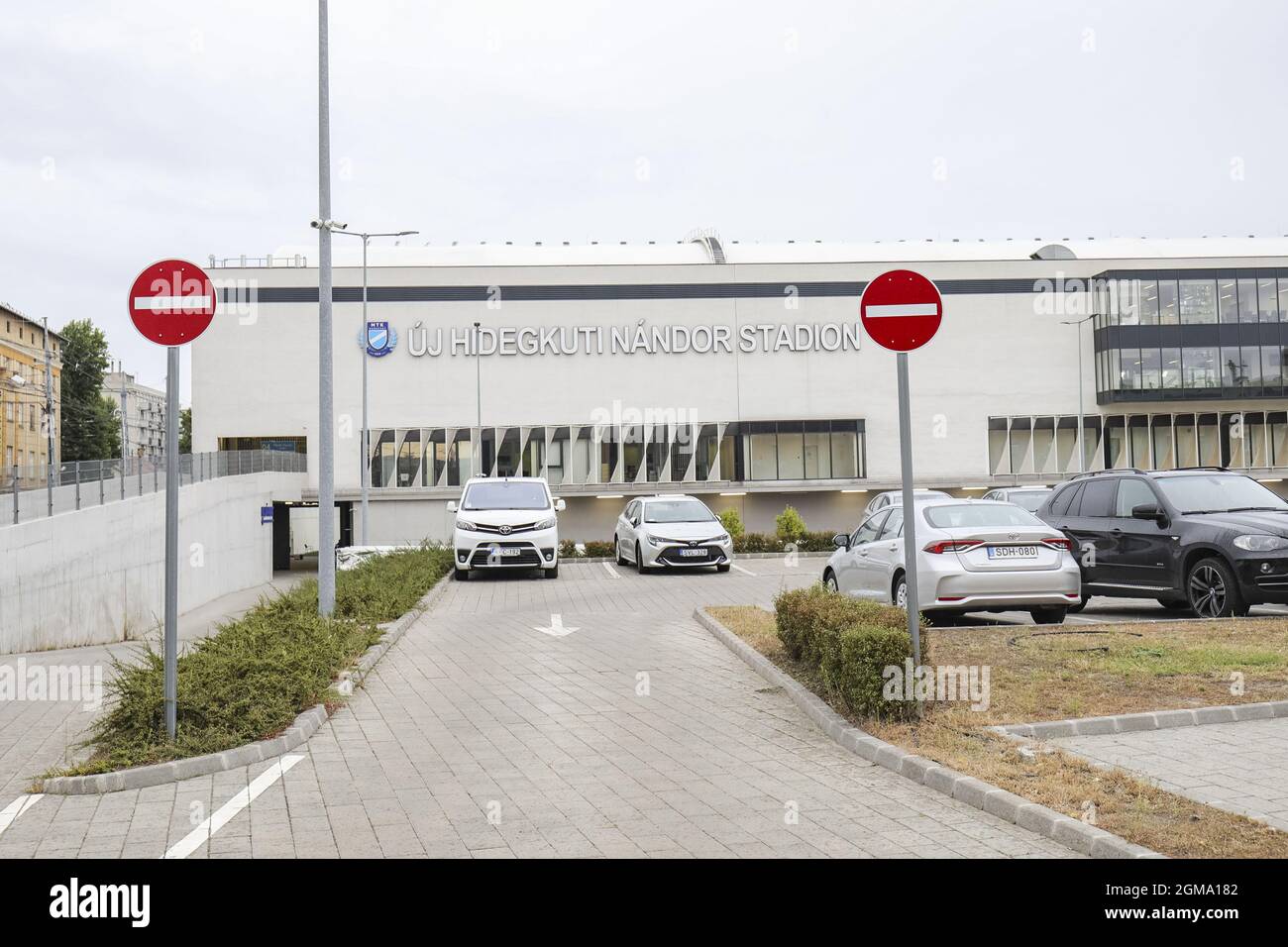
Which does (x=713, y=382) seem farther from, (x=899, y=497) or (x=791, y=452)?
(x=899, y=497)

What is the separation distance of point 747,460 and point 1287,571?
1459 inches

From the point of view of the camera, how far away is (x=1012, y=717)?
24.4ft

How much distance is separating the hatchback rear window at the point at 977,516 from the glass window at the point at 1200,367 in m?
41.1

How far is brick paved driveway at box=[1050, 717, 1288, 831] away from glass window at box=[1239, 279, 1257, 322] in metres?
47.8

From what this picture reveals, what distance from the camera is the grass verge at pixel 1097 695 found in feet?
16.3

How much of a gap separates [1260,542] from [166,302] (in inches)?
429

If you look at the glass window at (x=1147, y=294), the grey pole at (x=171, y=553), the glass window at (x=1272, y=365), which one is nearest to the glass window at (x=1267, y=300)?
the glass window at (x=1272, y=365)

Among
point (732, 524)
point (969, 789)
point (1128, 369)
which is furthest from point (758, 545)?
point (969, 789)

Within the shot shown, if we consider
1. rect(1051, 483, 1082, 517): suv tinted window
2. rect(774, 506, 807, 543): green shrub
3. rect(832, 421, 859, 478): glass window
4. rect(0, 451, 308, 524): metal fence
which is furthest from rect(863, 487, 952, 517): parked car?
rect(832, 421, 859, 478): glass window

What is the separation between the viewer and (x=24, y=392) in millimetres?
72188

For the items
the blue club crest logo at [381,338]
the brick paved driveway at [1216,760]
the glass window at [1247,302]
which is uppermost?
the glass window at [1247,302]

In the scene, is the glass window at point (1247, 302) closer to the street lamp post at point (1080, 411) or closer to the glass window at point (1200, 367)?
the glass window at point (1200, 367)
